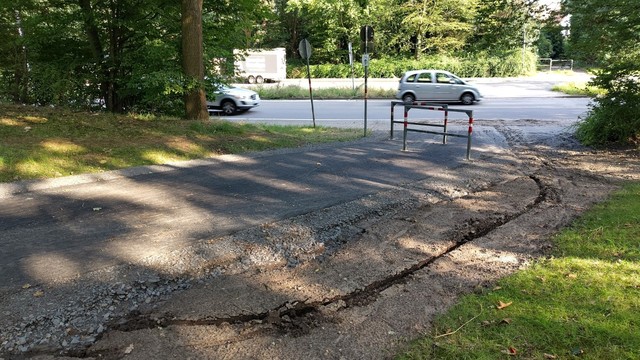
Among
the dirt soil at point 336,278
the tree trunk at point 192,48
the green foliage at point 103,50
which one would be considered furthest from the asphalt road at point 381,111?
the dirt soil at point 336,278

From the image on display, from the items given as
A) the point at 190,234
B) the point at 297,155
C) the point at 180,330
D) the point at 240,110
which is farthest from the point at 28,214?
the point at 240,110

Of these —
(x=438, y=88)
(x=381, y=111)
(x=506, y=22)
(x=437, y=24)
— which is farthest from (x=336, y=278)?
(x=437, y=24)

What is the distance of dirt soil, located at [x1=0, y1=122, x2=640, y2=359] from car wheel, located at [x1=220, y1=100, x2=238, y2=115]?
1576cm

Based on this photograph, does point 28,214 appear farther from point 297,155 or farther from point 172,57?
point 172,57

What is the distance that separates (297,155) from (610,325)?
23.7 ft

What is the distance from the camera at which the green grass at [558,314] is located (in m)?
3.08

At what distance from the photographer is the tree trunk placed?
11.3 metres

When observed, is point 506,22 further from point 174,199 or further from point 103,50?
point 174,199

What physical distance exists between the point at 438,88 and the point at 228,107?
10084 mm

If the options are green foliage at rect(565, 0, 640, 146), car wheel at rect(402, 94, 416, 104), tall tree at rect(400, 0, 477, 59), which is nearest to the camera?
green foliage at rect(565, 0, 640, 146)

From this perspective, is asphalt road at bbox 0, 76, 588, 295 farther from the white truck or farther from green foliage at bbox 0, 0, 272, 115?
the white truck

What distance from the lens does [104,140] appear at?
9.48 meters

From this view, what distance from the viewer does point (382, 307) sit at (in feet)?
12.3

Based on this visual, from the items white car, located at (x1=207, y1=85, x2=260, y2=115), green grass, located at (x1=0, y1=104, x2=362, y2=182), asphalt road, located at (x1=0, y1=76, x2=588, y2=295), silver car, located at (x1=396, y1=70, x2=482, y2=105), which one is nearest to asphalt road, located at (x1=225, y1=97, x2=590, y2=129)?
white car, located at (x1=207, y1=85, x2=260, y2=115)
